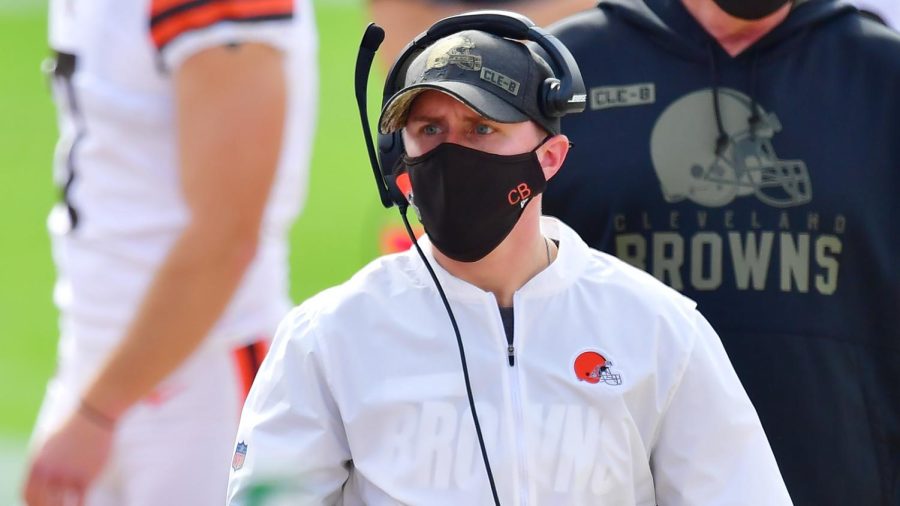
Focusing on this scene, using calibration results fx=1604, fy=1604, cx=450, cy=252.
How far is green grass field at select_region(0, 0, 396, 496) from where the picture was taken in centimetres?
885

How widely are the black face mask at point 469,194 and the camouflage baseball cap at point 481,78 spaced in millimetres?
73

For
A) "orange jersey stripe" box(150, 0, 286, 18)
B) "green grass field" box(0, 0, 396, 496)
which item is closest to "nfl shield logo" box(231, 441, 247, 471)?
"orange jersey stripe" box(150, 0, 286, 18)

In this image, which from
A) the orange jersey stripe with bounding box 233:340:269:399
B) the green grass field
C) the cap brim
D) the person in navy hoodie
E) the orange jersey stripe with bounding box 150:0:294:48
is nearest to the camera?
the cap brim

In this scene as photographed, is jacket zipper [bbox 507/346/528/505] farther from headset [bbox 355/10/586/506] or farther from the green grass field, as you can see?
the green grass field

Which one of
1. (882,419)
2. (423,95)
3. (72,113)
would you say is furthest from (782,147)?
(72,113)

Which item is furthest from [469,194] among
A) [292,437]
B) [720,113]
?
[720,113]

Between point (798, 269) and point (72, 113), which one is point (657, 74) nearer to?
point (798, 269)

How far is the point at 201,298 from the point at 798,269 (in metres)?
1.32

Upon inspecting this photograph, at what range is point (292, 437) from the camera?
2.40 meters

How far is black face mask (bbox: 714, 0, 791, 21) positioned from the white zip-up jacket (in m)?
0.75

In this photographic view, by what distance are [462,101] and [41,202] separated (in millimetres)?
10019

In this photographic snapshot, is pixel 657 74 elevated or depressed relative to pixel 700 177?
elevated

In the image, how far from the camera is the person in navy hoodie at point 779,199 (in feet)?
9.79

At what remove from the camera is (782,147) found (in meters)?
3.03
